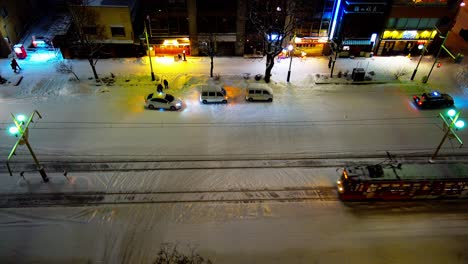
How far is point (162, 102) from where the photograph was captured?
31.9 meters

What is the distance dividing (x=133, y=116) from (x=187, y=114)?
5261mm

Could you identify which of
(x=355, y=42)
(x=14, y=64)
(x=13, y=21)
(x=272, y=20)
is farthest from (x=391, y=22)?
(x=13, y=21)

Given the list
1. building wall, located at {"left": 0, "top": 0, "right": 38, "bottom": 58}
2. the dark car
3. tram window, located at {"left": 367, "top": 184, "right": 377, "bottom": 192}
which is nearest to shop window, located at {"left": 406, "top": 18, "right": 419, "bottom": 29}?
the dark car

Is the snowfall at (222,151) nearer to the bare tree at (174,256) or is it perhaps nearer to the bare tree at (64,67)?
the bare tree at (174,256)

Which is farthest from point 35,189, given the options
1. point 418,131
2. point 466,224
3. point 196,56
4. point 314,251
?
point 418,131

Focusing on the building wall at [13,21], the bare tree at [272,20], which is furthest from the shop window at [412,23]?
the building wall at [13,21]

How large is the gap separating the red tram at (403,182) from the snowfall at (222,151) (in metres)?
1.14

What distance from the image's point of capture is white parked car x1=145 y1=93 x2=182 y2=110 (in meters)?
31.9

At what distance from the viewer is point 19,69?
37594mm

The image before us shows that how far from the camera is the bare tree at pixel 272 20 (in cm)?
3469

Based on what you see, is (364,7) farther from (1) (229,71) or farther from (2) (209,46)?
(2) (209,46)

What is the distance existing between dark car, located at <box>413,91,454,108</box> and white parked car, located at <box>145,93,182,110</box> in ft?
82.1

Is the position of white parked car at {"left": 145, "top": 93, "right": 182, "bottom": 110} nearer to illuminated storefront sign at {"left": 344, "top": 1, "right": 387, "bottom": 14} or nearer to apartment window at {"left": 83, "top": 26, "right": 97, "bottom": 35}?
apartment window at {"left": 83, "top": 26, "right": 97, "bottom": 35}

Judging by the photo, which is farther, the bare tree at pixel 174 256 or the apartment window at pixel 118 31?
the apartment window at pixel 118 31
